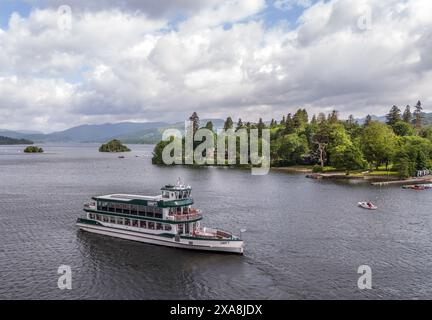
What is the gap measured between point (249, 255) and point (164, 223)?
15101 mm

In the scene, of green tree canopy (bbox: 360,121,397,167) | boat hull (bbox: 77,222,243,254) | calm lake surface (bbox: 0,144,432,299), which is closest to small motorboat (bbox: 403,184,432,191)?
calm lake surface (bbox: 0,144,432,299)

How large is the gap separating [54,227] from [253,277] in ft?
148

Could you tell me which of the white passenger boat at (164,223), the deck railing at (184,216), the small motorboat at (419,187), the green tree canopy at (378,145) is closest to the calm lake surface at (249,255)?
the white passenger boat at (164,223)

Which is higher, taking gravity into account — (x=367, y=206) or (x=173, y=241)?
(x=367, y=206)

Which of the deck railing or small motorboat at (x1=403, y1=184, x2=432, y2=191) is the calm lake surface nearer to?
the deck railing

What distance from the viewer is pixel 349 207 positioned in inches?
3780

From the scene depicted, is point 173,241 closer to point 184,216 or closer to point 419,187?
point 184,216

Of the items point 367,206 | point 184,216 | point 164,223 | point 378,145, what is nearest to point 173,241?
point 164,223

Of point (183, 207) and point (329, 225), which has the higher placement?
point (183, 207)

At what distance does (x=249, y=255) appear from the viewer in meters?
59.3

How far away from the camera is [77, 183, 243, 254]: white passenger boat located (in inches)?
2391

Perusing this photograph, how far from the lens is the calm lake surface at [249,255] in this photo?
47.6 metres
